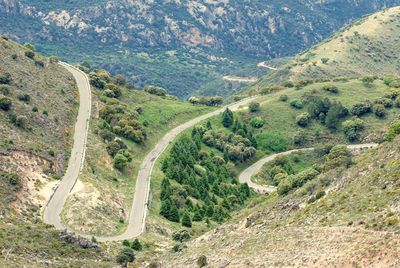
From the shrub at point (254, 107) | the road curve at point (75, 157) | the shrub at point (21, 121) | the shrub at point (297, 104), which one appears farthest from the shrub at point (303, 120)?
the shrub at point (21, 121)

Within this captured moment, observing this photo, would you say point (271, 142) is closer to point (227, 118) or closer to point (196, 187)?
point (227, 118)

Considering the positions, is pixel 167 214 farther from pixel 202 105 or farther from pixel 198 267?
pixel 202 105

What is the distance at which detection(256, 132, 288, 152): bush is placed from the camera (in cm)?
16400

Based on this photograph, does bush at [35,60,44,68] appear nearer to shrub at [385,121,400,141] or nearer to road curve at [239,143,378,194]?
road curve at [239,143,378,194]

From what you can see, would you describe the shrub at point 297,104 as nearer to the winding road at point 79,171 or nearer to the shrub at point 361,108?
the shrub at point 361,108

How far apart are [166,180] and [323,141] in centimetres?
5521

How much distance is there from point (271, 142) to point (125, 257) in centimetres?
8774

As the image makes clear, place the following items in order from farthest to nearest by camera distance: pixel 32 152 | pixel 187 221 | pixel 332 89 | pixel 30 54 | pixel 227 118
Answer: pixel 332 89 < pixel 227 118 < pixel 30 54 < pixel 32 152 < pixel 187 221

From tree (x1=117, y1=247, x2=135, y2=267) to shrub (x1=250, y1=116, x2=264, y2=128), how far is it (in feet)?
300

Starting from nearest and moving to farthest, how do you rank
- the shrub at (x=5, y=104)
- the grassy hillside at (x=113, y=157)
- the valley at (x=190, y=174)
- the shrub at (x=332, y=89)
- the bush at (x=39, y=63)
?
the valley at (x=190, y=174) < the grassy hillside at (x=113, y=157) < the shrub at (x=5, y=104) < the bush at (x=39, y=63) < the shrub at (x=332, y=89)

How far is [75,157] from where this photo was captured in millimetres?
122000

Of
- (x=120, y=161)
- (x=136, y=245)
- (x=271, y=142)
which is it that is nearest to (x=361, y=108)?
(x=271, y=142)

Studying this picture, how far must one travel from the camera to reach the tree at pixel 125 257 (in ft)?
270

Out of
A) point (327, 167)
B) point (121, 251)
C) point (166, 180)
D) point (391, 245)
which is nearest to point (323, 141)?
point (166, 180)
